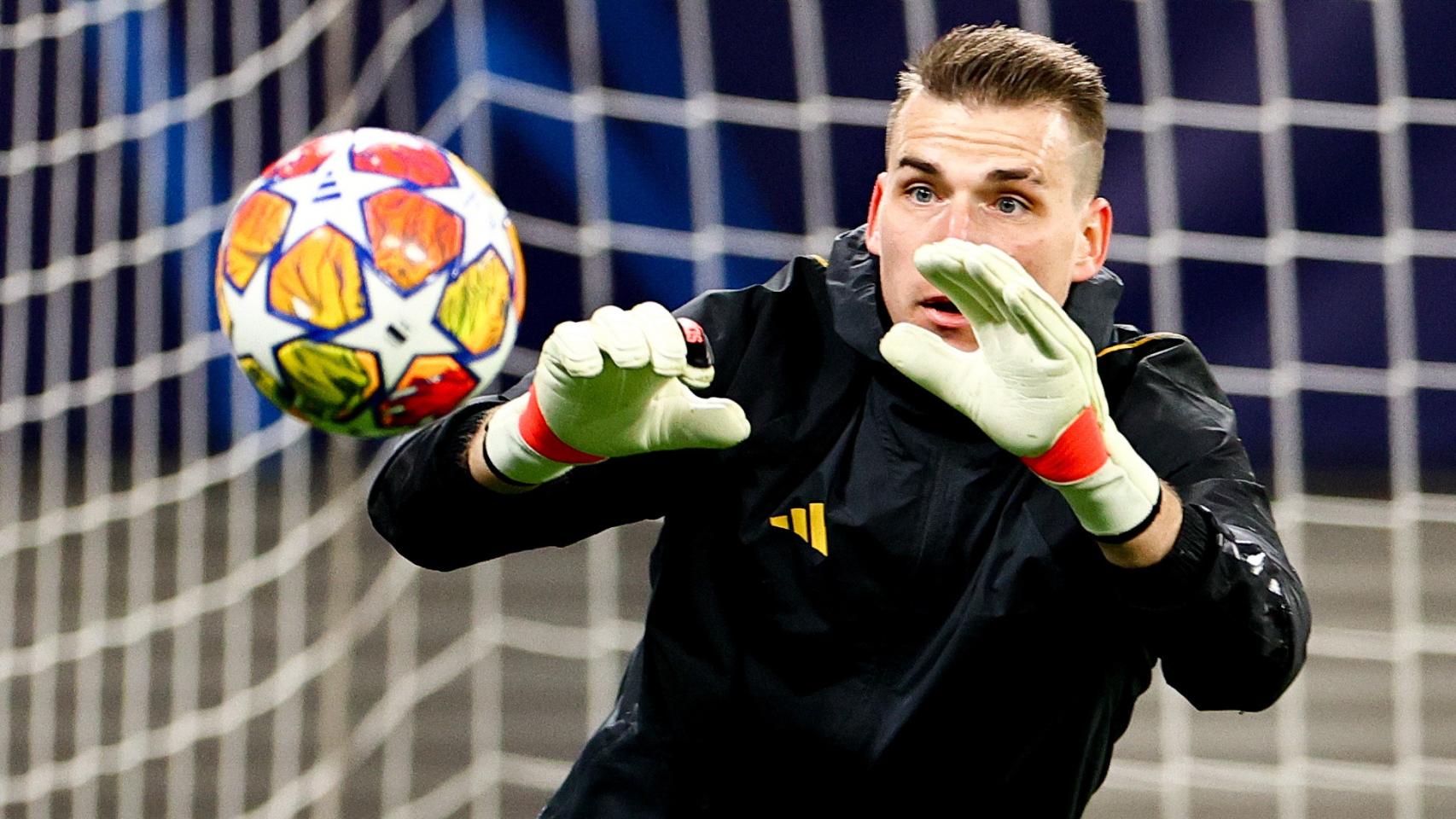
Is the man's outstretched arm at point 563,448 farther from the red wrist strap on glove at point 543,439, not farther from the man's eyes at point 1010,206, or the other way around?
the man's eyes at point 1010,206

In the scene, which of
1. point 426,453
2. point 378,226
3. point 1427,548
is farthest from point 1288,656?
point 1427,548

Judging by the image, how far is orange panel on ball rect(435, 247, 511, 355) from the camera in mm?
3006

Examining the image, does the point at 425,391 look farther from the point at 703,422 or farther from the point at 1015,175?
the point at 1015,175

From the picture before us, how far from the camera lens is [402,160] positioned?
120 inches

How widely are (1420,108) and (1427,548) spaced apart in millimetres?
2470

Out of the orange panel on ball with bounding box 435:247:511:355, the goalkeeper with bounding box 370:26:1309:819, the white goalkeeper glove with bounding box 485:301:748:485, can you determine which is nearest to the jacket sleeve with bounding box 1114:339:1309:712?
the goalkeeper with bounding box 370:26:1309:819

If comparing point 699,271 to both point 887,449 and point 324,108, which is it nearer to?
point 324,108

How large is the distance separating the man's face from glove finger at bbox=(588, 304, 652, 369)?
15.4 inches

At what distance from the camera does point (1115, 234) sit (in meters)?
4.86

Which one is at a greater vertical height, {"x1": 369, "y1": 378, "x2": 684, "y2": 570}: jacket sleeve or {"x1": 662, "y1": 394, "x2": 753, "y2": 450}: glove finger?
A: {"x1": 662, "y1": 394, "x2": 753, "y2": 450}: glove finger

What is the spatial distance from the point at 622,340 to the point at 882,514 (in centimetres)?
43

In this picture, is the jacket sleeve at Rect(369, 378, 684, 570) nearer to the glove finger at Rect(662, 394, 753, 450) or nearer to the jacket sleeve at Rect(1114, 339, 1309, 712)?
the glove finger at Rect(662, 394, 753, 450)

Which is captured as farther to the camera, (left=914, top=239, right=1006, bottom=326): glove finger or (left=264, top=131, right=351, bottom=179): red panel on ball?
(left=264, top=131, right=351, bottom=179): red panel on ball

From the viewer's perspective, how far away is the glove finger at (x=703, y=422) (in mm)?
2193
